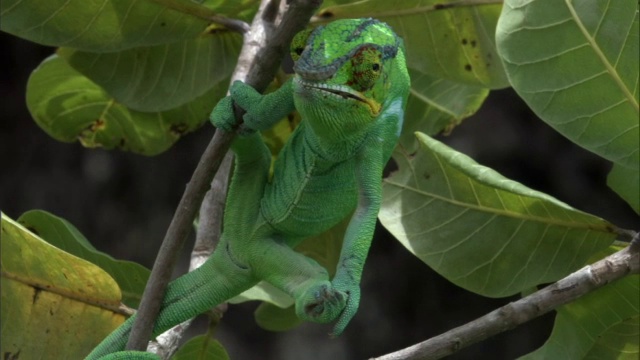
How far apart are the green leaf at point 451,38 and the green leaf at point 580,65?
0.19 meters

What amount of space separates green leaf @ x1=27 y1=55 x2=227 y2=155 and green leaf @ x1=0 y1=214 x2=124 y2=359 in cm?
51

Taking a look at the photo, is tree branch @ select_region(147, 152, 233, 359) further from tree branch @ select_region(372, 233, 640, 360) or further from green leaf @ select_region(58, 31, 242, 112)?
tree branch @ select_region(372, 233, 640, 360)

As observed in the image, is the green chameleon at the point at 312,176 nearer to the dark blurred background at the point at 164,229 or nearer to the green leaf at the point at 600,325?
the green leaf at the point at 600,325

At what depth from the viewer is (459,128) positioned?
326 centimetres

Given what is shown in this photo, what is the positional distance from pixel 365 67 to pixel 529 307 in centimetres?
37

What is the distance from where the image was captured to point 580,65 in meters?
1.23

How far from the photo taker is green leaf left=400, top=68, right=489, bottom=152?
1.59 m

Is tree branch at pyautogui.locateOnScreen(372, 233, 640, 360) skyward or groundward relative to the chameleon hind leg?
groundward

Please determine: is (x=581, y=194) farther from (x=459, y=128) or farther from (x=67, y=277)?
(x=67, y=277)

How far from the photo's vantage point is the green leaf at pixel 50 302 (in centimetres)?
112

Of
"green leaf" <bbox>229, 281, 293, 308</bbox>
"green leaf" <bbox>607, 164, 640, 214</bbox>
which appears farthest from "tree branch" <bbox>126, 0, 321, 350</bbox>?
"green leaf" <bbox>607, 164, 640, 214</bbox>

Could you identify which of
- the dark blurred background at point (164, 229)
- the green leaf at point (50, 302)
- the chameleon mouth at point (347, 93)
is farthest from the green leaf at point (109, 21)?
the dark blurred background at point (164, 229)

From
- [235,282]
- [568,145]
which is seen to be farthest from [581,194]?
[235,282]

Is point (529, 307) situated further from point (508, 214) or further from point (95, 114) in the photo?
point (95, 114)
